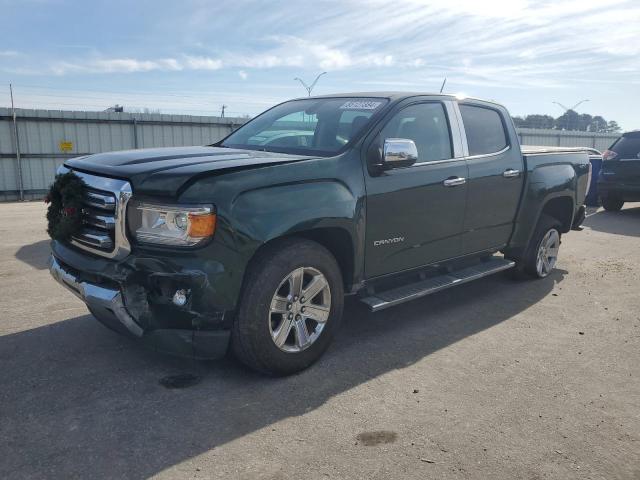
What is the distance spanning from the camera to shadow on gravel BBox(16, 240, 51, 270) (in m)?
6.46

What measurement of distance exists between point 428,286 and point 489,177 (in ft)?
4.20

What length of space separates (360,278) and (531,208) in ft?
8.64

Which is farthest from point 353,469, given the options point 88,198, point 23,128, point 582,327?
point 23,128

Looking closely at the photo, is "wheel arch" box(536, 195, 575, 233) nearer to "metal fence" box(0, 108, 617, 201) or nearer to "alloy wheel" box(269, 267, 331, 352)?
"alloy wheel" box(269, 267, 331, 352)

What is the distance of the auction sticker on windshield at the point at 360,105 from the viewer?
4.41 metres

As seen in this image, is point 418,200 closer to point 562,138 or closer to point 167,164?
point 167,164

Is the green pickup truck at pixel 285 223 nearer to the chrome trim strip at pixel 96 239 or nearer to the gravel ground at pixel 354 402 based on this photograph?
the chrome trim strip at pixel 96 239

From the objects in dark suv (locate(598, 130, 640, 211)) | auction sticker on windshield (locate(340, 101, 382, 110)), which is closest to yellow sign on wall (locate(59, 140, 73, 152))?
auction sticker on windshield (locate(340, 101, 382, 110))

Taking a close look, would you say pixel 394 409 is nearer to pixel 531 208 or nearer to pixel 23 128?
pixel 531 208

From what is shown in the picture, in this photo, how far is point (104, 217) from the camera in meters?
3.43

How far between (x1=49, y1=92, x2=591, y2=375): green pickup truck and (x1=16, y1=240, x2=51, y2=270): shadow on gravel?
2859 millimetres

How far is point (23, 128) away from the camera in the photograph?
1482 cm

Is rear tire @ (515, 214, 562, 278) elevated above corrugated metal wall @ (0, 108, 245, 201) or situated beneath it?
situated beneath

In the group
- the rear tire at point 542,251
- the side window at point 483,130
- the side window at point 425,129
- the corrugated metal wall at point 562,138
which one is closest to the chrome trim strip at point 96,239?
the side window at point 425,129
